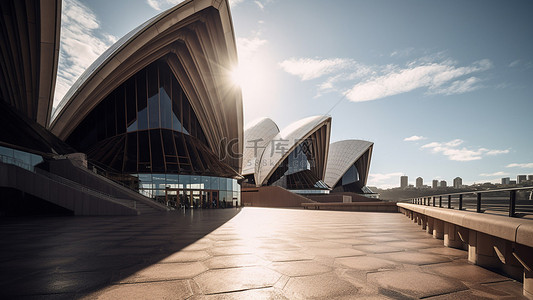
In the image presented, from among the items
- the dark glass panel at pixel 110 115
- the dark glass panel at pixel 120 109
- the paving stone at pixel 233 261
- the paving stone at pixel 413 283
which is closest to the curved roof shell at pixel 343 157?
the dark glass panel at pixel 120 109

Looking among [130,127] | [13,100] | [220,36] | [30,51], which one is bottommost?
[130,127]

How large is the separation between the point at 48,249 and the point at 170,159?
19.8m

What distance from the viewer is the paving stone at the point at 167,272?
303 cm

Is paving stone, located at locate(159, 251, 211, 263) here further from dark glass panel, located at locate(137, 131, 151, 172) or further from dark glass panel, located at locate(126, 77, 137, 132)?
dark glass panel, located at locate(126, 77, 137, 132)

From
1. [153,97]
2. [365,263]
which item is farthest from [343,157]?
[365,263]

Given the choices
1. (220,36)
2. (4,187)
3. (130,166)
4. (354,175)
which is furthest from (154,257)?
(354,175)

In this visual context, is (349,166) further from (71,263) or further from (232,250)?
(71,263)

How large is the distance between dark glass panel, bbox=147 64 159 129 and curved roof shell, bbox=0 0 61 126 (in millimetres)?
7589

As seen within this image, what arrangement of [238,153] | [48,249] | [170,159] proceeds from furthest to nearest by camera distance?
[238,153] → [170,159] → [48,249]

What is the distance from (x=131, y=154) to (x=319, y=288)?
2391cm

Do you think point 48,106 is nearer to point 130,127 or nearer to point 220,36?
point 130,127

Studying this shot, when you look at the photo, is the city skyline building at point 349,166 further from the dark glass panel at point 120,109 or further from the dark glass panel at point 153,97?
the dark glass panel at point 120,109

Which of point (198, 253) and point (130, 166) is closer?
point (198, 253)

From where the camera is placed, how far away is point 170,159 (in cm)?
2405
